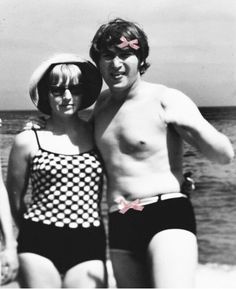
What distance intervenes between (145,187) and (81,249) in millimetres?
350

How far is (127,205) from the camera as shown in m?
2.03

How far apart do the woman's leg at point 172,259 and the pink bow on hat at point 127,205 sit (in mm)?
135

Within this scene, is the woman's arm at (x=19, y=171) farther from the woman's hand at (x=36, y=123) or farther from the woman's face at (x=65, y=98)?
the woman's face at (x=65, y=98)

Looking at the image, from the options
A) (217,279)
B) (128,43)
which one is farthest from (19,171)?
(217,279)

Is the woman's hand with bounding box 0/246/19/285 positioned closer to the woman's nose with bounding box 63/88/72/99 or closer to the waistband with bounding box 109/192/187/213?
the waistband with bounding box 109/192/187/213

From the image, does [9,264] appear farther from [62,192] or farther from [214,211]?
[214,211]

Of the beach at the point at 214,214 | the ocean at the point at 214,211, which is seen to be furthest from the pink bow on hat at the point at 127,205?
the ocean at the point at 214,211

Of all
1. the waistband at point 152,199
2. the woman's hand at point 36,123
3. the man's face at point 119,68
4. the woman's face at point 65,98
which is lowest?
the waistband at point 152,199

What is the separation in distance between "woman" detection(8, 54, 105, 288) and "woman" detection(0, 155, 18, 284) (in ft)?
0.13

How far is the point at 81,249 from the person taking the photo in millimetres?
1955

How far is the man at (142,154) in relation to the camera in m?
1.98

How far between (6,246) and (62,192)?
0.30m

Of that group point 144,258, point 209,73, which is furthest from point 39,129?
point 209,73

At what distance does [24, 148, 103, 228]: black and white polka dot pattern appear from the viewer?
1.97 metres
